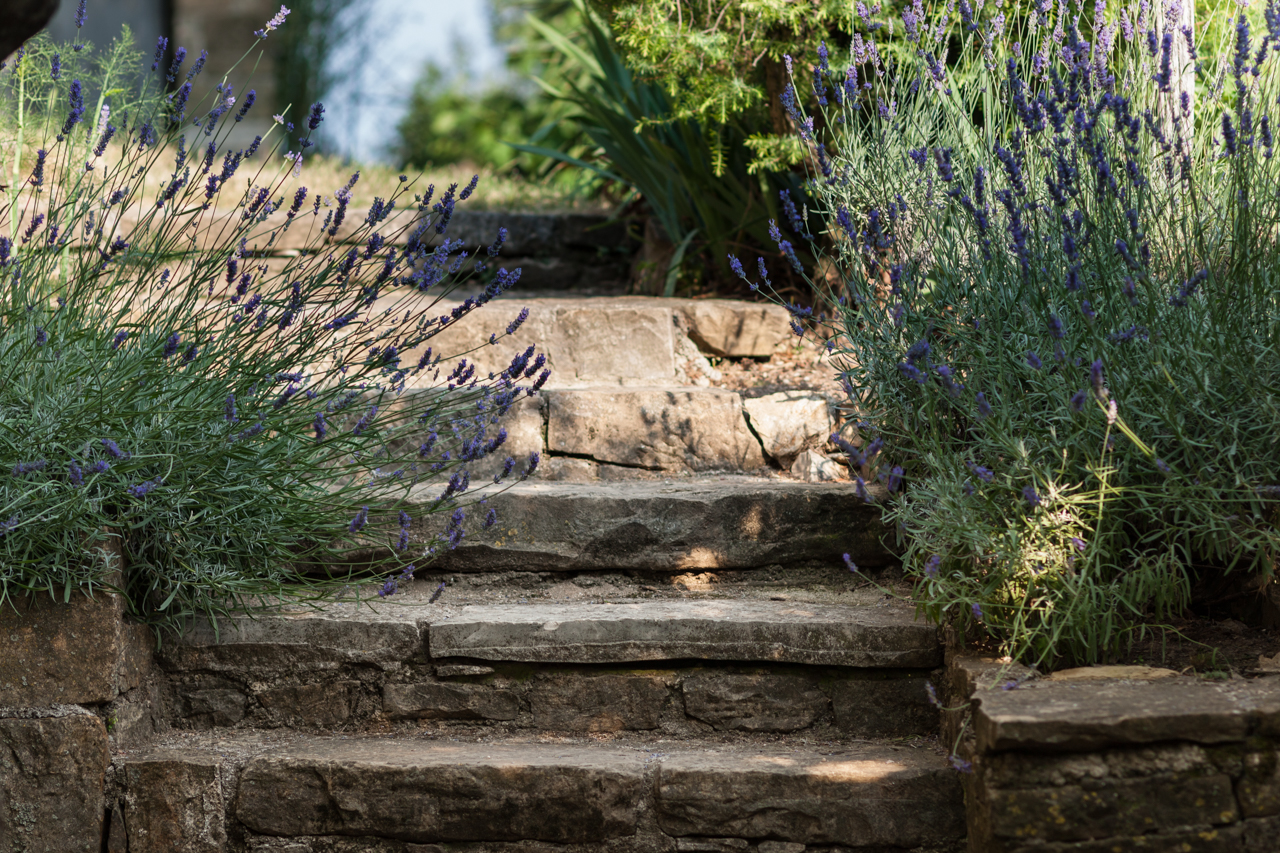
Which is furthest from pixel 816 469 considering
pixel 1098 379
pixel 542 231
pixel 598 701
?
pixel 542 231

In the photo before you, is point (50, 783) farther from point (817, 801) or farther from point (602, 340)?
point (602, 340)

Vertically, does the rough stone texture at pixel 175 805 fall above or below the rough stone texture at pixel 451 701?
below

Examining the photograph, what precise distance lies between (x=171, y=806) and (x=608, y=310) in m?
1.96

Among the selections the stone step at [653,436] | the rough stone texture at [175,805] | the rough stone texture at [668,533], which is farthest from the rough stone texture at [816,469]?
the rough stone texture at [175,805]

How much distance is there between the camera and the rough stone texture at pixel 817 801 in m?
1.72

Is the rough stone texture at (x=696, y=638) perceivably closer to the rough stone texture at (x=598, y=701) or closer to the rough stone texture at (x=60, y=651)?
the rough stone texture at (x=598, y=701)

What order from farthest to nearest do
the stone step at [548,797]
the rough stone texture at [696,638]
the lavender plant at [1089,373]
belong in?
the rough stone texture at [696,638] → the stone step at [548,797] → the lavender plant at [1089,373]

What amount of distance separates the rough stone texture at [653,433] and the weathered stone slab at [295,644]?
909 millimetres

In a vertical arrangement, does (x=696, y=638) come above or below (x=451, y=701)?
above

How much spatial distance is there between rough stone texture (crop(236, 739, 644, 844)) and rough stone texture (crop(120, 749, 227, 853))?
0.19ft

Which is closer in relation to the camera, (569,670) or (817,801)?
(817,801)

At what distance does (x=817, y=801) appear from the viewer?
174cm

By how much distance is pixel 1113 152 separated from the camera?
1.97 meters

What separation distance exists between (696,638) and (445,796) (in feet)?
1.83
